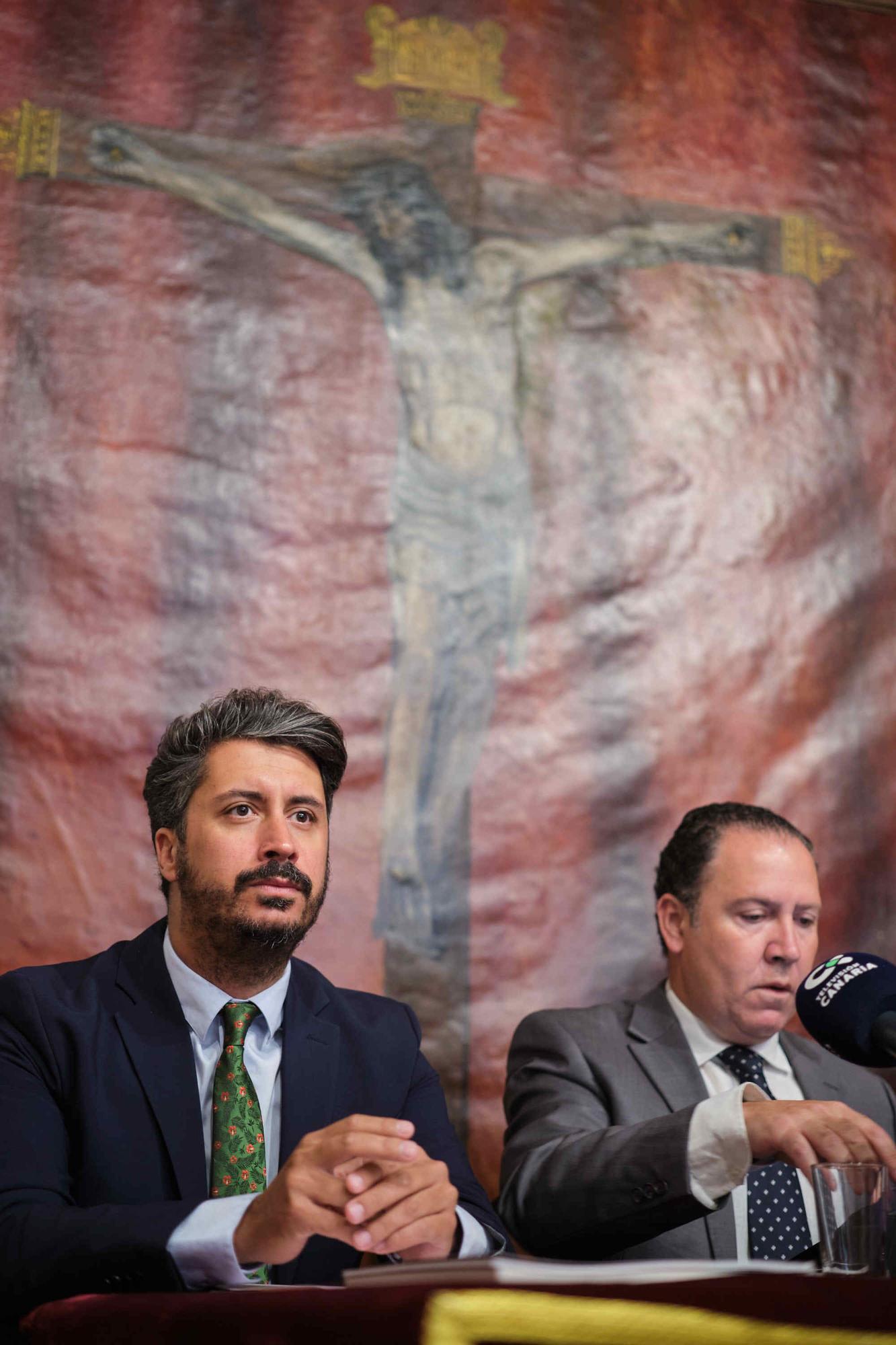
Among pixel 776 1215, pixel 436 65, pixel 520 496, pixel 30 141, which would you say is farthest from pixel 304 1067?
pixel 436 65

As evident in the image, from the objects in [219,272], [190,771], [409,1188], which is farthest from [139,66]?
[409,1188]

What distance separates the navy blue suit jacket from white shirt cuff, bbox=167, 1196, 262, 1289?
0.5 inches

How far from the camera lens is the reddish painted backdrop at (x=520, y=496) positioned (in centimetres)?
271

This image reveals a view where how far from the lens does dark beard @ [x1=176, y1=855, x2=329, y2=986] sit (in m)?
2.01

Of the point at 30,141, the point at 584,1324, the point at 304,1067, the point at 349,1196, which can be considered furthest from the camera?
the point at 30,141

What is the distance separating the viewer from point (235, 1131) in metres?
1.85

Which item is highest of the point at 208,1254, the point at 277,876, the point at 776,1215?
the point at 277,876

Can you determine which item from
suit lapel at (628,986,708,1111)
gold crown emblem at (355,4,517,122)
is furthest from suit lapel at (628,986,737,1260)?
gold crown emblem at (355,4,517,122)

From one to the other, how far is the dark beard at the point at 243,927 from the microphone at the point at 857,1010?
28.4 inches

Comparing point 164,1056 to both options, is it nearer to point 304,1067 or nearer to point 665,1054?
point 304,1067

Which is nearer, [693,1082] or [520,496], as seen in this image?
[693,1082]

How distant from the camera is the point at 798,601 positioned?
10.2 feet

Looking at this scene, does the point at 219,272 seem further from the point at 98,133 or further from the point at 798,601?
the point at 798,601

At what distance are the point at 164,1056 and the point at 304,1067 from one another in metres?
0.20
